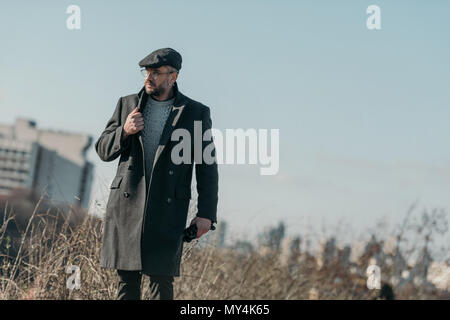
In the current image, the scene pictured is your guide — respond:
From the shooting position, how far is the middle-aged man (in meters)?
4.28

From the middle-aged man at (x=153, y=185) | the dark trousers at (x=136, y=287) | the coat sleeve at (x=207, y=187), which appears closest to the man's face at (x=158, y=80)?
the middle-aged man at (x=153, y=185)

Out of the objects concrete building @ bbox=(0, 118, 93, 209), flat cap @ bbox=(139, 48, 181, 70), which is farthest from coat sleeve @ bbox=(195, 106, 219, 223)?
concrete building @ bbox=(0, 118, 93, 209)

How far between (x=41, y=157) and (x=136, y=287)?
135521 mm

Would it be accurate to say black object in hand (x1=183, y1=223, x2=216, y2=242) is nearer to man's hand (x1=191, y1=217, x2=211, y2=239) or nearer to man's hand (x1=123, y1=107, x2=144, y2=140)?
man's hand (x1=191, y1=217, x2=211, y2=239)

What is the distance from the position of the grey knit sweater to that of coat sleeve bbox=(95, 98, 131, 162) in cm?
12

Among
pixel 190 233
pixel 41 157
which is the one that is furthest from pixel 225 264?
pixel 41 157

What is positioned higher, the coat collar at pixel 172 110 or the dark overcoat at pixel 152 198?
the coat collar at pixel 172 110

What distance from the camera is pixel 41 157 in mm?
135500

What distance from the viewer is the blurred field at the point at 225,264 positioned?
19.1 ft

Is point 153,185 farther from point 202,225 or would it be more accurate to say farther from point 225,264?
point 225,264

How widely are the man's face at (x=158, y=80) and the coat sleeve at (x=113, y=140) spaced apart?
0.96 ft

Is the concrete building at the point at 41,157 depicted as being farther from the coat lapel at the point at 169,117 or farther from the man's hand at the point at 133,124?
the man's hand at the point at 133,124

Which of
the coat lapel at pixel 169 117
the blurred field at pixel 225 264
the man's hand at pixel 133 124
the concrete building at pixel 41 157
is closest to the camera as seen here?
the man's hand at pixel 133 124
